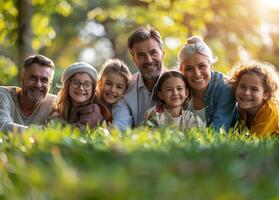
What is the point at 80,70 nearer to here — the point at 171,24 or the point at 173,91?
the point at 173,91

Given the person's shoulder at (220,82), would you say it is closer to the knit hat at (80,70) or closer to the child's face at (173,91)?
the child's face at (173,91)

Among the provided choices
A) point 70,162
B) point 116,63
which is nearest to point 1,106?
point 116,63

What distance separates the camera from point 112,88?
5.66 m

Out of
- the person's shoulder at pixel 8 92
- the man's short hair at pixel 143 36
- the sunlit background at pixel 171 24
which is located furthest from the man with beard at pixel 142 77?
the sunlit background at pixel 171 24

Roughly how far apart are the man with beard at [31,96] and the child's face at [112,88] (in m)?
0.54

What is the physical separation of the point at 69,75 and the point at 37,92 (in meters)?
0.34

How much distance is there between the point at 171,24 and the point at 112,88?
914 centimetres

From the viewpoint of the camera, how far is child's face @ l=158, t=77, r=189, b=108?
5375 millimetres

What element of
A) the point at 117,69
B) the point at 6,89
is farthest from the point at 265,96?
the point at 6,89

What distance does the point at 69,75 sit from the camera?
565 centimetres

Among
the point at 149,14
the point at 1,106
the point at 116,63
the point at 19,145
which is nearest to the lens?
the point at 19,145

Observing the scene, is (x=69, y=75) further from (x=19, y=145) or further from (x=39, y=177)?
(x=39, y=177)

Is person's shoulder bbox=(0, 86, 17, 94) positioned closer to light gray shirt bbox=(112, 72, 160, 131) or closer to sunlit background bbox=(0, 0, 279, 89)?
light gray shirt bbox=(112, 72, 160, 131)

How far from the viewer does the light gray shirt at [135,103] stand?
553 cm
